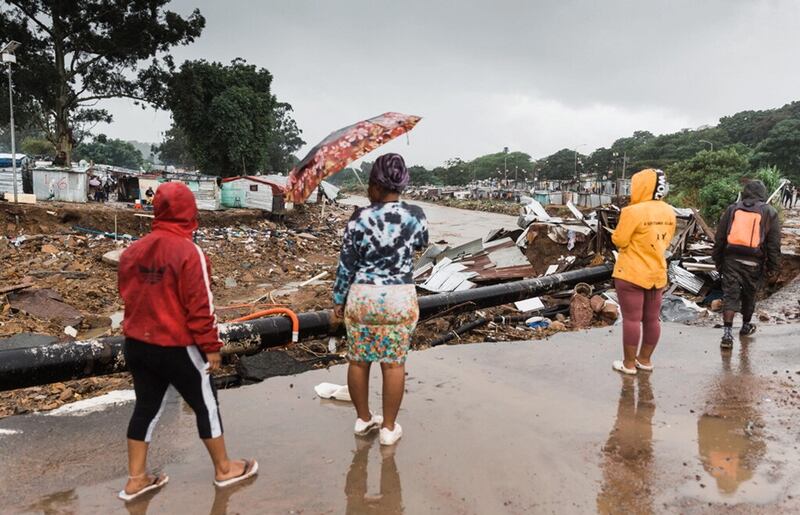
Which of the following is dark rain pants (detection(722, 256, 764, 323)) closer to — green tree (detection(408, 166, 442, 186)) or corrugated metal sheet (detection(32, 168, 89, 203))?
corrugated metal sheet (detection(32, 168, 89, 203))

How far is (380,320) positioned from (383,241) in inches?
17.3

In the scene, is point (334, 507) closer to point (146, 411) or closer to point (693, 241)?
point (146, 411)

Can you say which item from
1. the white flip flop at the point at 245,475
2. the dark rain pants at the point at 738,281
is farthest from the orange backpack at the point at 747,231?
the white flip flop at the point at 245,475

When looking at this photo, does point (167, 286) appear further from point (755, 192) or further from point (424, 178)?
point (424, 178)

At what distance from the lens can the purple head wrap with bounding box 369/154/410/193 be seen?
2.85 m

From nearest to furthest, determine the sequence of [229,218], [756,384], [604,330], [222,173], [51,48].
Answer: [756,384], [604,330], [229,218], [51,48], [222,173]

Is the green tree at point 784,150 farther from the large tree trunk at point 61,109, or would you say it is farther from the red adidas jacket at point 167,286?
the red adidas jacket at point 167,286

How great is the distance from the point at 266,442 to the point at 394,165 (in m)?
1.81

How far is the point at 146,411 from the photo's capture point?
2418 millimetres

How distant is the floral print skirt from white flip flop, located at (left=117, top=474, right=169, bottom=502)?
1143mm

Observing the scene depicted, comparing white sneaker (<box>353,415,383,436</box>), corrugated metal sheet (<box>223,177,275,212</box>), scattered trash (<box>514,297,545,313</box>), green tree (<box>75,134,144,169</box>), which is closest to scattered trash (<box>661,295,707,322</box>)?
scattered trash (<box>514,297,545,313</box>)

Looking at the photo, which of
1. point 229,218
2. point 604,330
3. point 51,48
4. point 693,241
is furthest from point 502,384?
point 51,48

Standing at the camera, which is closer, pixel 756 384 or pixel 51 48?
pixel 756 384

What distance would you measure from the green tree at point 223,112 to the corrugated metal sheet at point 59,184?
10.4m
